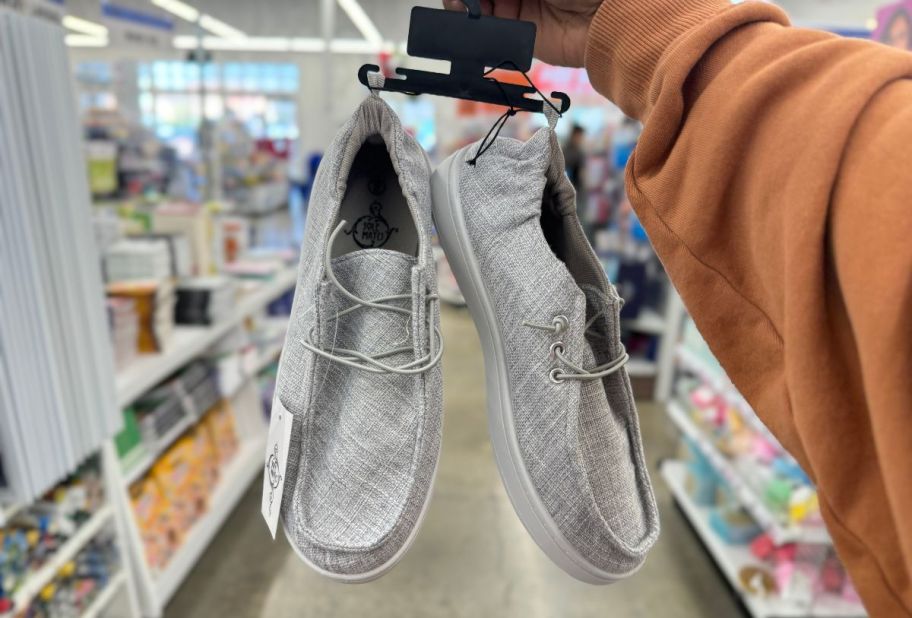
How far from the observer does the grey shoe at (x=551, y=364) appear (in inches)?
19.6

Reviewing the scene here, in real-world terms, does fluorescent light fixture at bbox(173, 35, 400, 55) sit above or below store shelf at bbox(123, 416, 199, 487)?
above

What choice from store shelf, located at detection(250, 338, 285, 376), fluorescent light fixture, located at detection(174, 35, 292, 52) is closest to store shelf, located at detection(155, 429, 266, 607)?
store shelf, located at detection(250, 338, 285, 376)

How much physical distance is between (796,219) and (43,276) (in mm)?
1358

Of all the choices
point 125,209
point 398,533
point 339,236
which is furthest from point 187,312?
point 398,533

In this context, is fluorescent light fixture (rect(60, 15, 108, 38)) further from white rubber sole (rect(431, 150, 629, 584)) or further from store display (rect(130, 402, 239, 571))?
white rubber sole (rect(431, 150, 629, 584))

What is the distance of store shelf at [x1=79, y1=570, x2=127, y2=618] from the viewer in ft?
4.95

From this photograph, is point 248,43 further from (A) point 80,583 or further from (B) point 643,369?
(A) point 80,583

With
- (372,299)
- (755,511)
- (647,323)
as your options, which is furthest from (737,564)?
(372,299)

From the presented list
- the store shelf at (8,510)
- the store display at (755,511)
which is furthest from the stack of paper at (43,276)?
the store display at (755,511)

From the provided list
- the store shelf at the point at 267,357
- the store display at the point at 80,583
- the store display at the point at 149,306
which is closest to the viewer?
the store display at the point at 80,583

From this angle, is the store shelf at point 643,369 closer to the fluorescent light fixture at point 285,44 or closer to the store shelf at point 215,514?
the store shelf at point 215,514

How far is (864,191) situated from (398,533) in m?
0.38

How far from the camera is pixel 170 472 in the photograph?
1942 mm

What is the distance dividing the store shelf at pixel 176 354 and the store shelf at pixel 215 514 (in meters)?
0.52
